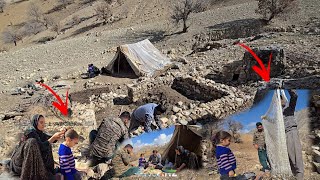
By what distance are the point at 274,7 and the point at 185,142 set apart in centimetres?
1579

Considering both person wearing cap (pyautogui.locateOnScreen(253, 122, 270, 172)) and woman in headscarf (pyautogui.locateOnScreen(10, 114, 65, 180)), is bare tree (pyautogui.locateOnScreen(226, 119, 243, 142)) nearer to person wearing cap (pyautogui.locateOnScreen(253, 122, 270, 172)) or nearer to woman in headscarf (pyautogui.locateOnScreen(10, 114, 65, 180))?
person wearing cap (pyautogui.locateOnScreen(253, 122, 270, 172))

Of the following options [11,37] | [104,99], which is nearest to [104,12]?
[11,37]

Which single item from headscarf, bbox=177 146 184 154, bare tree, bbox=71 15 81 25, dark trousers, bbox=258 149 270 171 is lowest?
dark trousers, bbox=258 149 270 171

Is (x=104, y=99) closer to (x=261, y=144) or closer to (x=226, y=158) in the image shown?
(x=226, y=158)

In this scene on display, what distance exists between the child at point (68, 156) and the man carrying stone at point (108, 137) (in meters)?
0.78

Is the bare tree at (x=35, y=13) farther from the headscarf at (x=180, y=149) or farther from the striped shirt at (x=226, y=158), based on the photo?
the striped shirt at (x=226, y=158)

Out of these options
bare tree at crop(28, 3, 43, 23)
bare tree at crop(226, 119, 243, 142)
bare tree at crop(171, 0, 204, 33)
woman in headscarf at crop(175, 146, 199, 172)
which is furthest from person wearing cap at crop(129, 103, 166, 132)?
bare tree at crop(28, 3, 43, 23)

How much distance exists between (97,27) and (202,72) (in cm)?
1793

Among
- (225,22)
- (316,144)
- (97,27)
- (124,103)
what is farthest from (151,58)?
(97,27)

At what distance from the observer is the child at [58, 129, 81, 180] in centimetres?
475

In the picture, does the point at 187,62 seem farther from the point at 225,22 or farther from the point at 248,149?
the point at 248,149

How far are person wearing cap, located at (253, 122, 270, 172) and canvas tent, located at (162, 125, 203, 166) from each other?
761 mm

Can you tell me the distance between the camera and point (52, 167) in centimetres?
485

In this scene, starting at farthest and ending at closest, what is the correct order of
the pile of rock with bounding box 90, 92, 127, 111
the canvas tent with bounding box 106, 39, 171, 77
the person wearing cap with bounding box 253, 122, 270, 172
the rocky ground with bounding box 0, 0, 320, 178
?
the canvas tent with bounding box 106, 39, 171, 77, the pile of rock with bounding box 90, 92, 127, 111, the rocky ground with bounding box 0, 0, 320, 178, the person wearing cap with bounding box 253, 122, 270, 172
